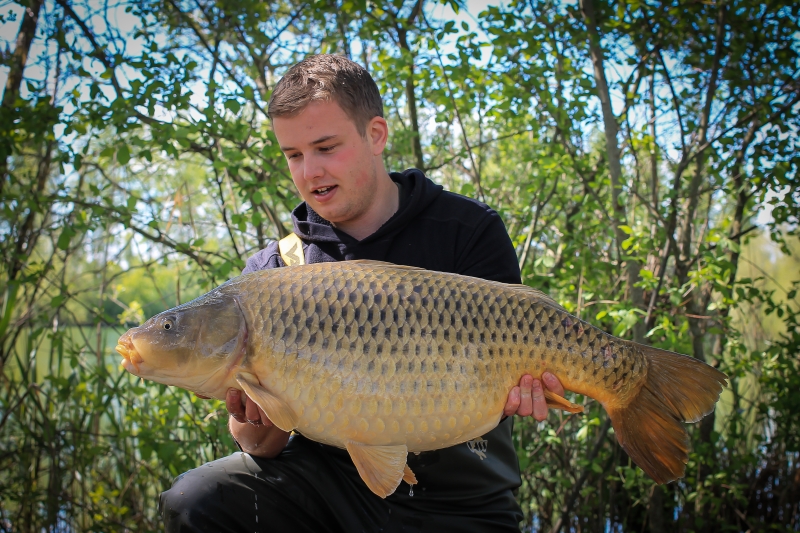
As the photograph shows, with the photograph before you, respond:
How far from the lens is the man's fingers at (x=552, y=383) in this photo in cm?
135

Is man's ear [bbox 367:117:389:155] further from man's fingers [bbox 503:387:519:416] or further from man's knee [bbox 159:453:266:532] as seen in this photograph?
man's knee [bbox 159:453:266:532]

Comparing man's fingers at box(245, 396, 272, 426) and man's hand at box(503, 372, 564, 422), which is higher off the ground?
man's fingers at box(245, 396, 272, 426)

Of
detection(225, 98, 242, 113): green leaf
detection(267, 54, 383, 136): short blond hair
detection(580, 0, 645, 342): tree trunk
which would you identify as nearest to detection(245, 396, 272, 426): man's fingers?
detection(267, 54, 383, 136): short blond hair

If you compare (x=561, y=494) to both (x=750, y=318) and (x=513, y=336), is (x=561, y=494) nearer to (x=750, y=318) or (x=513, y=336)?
(x=750, y=318)

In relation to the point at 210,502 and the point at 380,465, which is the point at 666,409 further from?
the point at 210,502

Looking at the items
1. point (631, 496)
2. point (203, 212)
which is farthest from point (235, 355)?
point (203, 212)

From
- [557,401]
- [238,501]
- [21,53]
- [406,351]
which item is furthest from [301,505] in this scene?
[21,53]

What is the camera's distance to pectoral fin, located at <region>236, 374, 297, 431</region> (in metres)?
1.24

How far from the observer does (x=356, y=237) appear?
5.79ft

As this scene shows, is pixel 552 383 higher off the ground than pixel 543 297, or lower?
lower

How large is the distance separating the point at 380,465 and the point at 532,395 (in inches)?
13.5

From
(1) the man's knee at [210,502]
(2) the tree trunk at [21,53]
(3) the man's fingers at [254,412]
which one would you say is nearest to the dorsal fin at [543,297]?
(3) the man's fingers at [254,412]

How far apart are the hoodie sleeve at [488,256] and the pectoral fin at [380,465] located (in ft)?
1.76

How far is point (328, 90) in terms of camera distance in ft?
5.29
